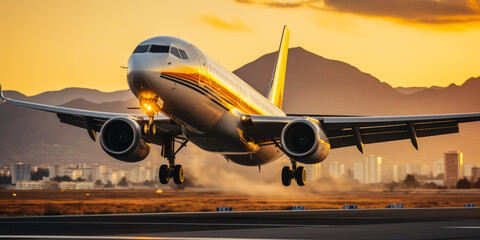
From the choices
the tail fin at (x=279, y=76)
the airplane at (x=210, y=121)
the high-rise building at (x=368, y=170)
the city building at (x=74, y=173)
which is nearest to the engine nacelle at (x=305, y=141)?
the airplane at (x=210, y=121)

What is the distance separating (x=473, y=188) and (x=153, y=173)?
3487 centimetres

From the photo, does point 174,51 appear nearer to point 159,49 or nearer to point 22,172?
point 159,49

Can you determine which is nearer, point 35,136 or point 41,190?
point 41,190

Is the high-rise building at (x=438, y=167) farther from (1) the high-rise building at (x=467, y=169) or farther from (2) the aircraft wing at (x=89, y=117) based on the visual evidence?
(2) the aircraft wing at (x=89, y=117)

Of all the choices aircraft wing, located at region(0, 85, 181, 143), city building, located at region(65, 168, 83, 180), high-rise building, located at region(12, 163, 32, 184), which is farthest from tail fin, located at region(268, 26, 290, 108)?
high-rise building, located at region(12, 163, 32, 184)

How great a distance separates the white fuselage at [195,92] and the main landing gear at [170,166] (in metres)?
2.90

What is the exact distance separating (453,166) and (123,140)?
227 feet

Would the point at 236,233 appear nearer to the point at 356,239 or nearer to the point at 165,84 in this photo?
the point at 356,239

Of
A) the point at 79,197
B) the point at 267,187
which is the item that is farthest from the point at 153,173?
the point at 267,187

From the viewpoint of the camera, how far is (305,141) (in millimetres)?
36750

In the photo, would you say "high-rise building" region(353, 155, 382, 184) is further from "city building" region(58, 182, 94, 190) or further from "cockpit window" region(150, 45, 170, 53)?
"cockpit window" region(150, 45, 170, 53)

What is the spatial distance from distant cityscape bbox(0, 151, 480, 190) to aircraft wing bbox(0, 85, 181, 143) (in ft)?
94.9

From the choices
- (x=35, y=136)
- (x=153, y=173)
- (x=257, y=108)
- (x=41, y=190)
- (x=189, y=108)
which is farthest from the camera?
(x=35, y=136)

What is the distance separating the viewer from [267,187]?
62.1 meters
